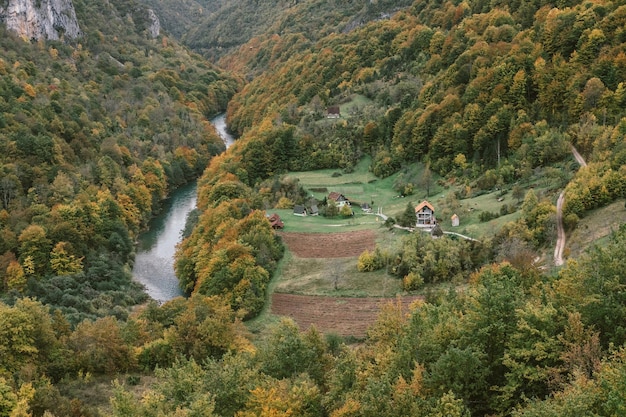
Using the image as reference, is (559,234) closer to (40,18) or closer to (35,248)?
(35,248)

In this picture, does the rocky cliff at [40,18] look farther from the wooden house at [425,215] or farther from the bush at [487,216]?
the bush at [487,216]

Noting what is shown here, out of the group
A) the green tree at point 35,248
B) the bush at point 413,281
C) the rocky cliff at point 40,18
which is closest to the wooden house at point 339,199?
the bush at point 413,281

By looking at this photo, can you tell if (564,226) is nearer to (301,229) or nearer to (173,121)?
(301,229)

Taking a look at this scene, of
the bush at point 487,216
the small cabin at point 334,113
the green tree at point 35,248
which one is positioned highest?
the small cabin at point 334,113

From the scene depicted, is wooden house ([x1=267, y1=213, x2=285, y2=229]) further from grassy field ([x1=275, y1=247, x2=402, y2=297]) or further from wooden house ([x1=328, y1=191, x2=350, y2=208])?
wooden house ([x1=328, y1=191, x2=350, y2=208])

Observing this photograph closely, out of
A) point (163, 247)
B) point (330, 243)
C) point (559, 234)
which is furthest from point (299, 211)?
point (559, 234)

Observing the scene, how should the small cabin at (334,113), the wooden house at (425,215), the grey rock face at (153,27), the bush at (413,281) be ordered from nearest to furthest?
the bush at (413,281) → the wooden house at (425,215) → the small cabin at (334,113) → the grey rock face at (153,27)

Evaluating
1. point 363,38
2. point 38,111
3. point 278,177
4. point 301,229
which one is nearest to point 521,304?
point 301,229
